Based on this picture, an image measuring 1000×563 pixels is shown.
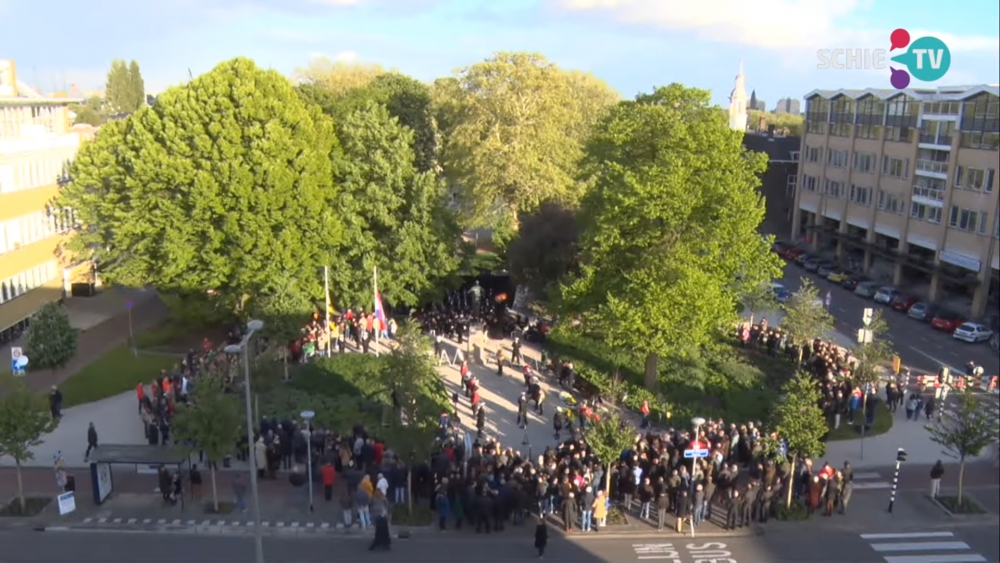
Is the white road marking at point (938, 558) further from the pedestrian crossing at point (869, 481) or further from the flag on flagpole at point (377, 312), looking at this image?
the flag on flagpole at point (377, 312)

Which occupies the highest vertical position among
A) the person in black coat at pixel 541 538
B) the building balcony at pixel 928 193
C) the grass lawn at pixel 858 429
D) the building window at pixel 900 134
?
the building window at pixel 900 134

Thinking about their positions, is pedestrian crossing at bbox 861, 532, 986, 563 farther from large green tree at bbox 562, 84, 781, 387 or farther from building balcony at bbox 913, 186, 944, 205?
building balcony at bbox 913, 186, 944, 205

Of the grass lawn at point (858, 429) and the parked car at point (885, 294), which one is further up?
the parked car at point (885, 294)

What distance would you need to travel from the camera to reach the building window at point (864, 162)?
54.9 meters

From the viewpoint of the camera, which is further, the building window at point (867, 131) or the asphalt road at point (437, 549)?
the building window at point (867, 131)

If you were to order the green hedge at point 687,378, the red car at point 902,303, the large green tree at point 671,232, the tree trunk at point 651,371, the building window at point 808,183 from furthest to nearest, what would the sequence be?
the building window at point 808,183 → the red car at point 902,303 → the tree trunk at point 651,371 → the green hedge at point 687,378 → the large green tree at point 671,232

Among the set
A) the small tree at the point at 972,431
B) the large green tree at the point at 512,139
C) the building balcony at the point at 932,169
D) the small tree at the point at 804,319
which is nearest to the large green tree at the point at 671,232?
the small tree at the point at 804,319

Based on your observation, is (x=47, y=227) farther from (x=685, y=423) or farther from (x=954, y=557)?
(x=954, y=557)

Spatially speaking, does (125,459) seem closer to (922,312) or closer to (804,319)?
(804,319)

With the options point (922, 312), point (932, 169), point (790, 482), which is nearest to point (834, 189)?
point (932, 169)

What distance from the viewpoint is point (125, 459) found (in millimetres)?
19875

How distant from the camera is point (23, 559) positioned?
1789 centimetres

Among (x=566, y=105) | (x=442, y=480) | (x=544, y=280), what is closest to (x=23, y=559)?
(x=442, y=480)

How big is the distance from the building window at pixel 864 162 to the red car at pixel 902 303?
11557 millimetres
